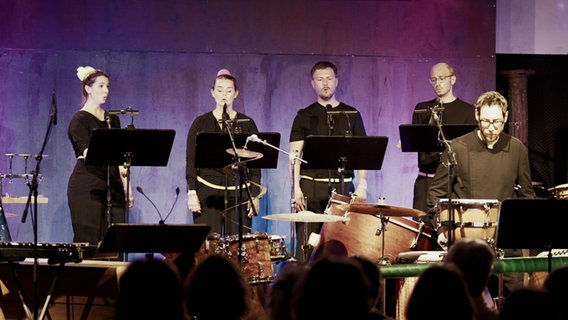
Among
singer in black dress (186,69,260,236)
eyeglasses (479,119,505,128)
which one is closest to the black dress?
singer in black dress (186,69,260,236)

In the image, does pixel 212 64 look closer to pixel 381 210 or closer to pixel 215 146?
pixel 215 146

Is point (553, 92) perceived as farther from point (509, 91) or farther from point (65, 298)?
point (65, 298)

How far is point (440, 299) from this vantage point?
367 centimetres

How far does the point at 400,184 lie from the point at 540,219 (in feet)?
17.0

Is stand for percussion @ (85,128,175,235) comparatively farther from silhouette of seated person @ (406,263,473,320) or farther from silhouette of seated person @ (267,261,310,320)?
silhouette of seated person @ (406,263,473,320)

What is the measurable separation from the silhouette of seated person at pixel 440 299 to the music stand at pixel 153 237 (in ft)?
10.2

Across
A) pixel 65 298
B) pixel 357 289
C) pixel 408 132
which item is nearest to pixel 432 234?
pixel 408 132

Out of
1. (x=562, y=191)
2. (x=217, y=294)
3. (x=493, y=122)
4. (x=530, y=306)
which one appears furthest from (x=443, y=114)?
(x=530, y=306)

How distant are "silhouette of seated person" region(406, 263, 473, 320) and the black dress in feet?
19.4

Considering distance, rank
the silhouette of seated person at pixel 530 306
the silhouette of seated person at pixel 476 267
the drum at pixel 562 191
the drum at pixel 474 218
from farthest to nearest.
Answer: the drum at pixel 562 191 → the drum at pixel 474 218 → the silhouette of seated person at pixel 476 267 → the silhouette of seated person at pixel 530 306

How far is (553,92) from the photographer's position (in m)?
11.9

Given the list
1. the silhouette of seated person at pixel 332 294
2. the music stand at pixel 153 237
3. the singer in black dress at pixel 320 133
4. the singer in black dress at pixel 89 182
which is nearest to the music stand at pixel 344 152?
the singer in black dress at pixel 320 133

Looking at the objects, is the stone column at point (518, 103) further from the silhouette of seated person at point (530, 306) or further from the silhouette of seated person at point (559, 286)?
the silhouette of seated person at point (530, 306)

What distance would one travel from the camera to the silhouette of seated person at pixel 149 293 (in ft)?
12.2
